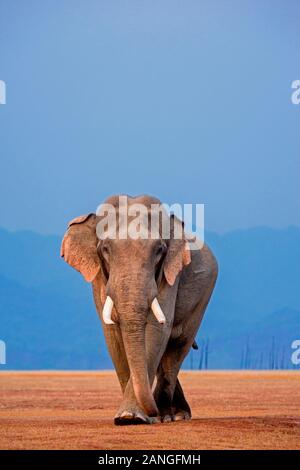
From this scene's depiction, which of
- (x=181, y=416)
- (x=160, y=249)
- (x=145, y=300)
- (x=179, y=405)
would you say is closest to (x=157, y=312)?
(x=145, y=300)

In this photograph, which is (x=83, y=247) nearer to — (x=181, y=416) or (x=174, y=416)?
(x=174, y=416)

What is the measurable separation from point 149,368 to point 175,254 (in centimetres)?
182

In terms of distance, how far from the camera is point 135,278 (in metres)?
18.6

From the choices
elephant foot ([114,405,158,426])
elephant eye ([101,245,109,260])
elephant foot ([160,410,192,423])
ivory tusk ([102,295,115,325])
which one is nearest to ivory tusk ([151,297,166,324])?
ivory tusk ([102,295,115,325])

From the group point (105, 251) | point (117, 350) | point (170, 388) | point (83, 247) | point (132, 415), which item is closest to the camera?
point (132, 415)

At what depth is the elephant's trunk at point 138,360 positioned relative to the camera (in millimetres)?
18438

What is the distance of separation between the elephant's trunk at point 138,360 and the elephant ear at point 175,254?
48.7 inches

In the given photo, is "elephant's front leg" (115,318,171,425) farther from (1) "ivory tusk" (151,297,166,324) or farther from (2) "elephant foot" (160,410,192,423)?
(2) "elephant foot" (160,410,192,423)

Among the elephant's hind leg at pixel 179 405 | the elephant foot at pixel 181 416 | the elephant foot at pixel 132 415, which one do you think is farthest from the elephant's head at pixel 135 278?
the elephant's hind leg at pixel 179 405

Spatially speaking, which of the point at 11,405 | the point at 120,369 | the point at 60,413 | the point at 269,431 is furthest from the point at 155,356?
the point at 11,405

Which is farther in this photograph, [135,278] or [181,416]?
[181,416]
